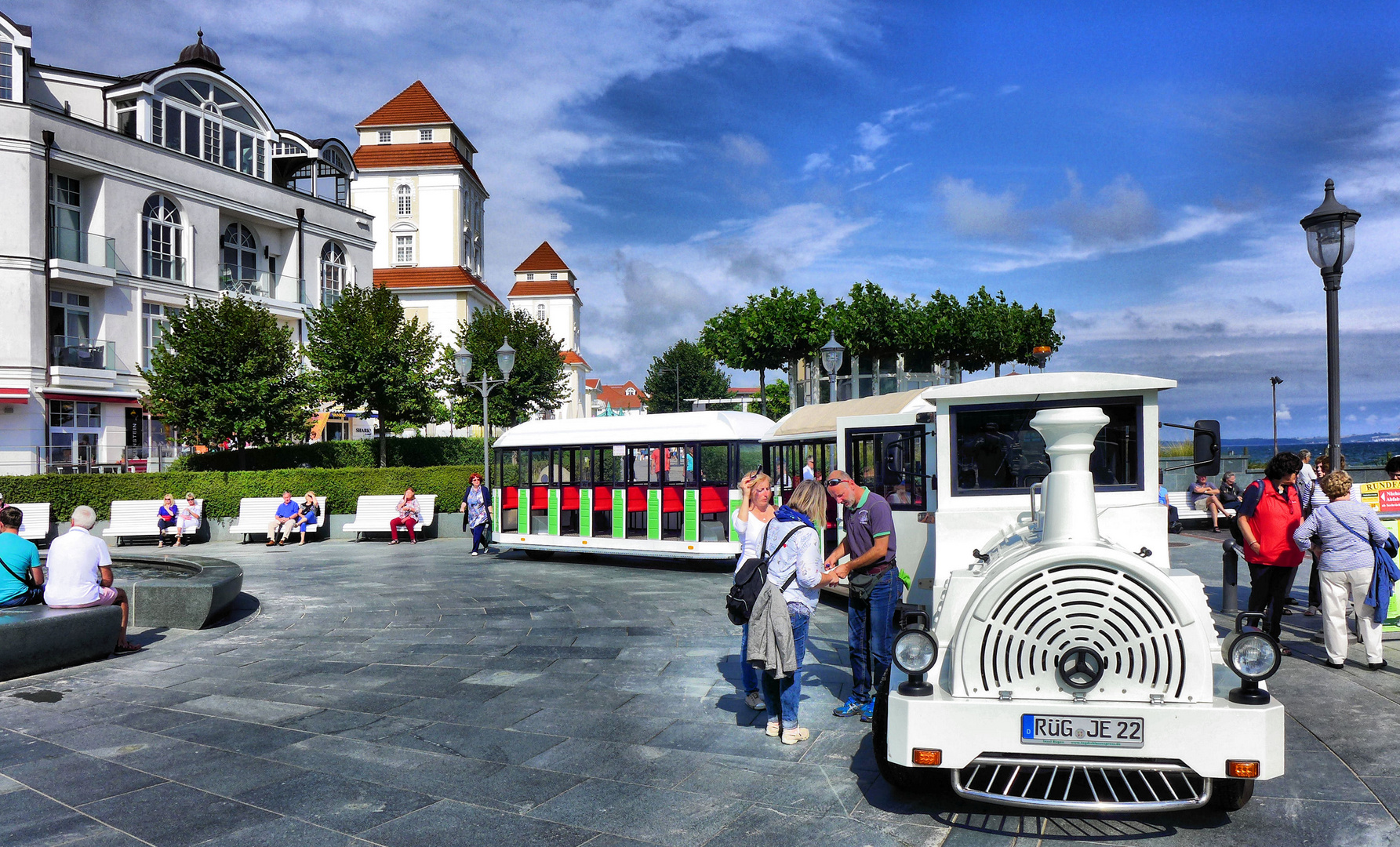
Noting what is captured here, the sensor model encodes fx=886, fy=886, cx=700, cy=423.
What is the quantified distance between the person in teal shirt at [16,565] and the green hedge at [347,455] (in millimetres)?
17089

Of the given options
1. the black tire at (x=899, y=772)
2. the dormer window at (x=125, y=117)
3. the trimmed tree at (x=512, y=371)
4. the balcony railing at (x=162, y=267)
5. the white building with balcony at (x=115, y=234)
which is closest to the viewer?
the black tire at (x=899, y=772)

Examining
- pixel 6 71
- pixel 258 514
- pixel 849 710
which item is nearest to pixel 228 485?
pixel 258 514

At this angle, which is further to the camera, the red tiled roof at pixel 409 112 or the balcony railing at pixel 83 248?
the red tiled roof at pixel 409 112

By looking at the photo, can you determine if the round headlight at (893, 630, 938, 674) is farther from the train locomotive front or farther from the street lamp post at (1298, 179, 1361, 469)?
the street lamp post at (1298, 179, 1361, 469)

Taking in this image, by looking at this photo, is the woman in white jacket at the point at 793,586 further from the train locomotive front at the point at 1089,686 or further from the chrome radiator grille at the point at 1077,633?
the chrome radiator grille at the point at 1077,633

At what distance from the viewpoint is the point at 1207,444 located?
20.0ft

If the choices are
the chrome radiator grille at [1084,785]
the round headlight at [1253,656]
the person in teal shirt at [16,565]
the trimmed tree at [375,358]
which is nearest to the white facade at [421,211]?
the trimmed tree at [375,358]

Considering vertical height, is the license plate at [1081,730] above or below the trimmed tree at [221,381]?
below

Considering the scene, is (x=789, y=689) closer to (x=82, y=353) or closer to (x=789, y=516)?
(x=789, y=516)

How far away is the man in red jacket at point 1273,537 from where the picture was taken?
7891 mm

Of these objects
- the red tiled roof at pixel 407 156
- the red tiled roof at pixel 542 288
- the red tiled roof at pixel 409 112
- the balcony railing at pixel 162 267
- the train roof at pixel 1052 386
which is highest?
the red tiled roof at pixel 409 112

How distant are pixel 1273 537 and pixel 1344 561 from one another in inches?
24.1

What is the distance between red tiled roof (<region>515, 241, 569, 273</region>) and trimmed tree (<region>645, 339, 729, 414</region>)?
13.6 m

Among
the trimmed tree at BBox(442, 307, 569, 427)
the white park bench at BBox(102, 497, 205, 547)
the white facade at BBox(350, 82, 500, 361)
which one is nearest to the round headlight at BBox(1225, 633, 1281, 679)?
the white park bench at BBox(102, 497, 205, 547)
